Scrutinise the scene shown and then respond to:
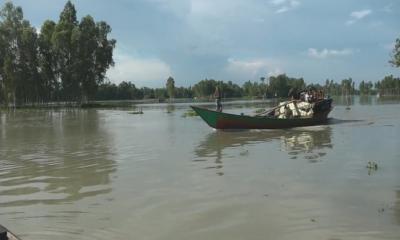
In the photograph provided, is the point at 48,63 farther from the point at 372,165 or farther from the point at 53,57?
the point at 372,165

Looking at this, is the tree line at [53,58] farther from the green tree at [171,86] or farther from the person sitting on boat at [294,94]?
the green tree at [171,86]

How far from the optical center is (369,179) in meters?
9.93

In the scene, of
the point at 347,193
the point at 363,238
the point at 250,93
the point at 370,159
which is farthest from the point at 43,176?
the point at 250,93

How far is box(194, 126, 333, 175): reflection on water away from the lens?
14226 mm

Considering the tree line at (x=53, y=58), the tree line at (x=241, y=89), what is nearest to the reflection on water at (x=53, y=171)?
the tree line at (x=53, y=58)

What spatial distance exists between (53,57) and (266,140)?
60.2m

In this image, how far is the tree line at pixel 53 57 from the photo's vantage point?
6662 cm

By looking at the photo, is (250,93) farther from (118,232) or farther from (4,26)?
(118,232)

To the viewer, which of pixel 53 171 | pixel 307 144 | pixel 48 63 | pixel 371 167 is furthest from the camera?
pixel 48 63

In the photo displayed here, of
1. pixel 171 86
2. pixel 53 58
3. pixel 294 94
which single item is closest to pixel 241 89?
pixel 171 86

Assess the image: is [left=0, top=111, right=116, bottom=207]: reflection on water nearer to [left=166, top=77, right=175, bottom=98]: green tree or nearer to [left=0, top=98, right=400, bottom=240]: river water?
[left=0, top=98, right=400, bottom=240]: river water

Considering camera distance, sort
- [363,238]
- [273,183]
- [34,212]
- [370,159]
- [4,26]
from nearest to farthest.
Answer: [363,238], [34,212], [273,183], [370,159], [4,26]

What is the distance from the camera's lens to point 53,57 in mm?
72250

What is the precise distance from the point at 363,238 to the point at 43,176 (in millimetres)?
7839
